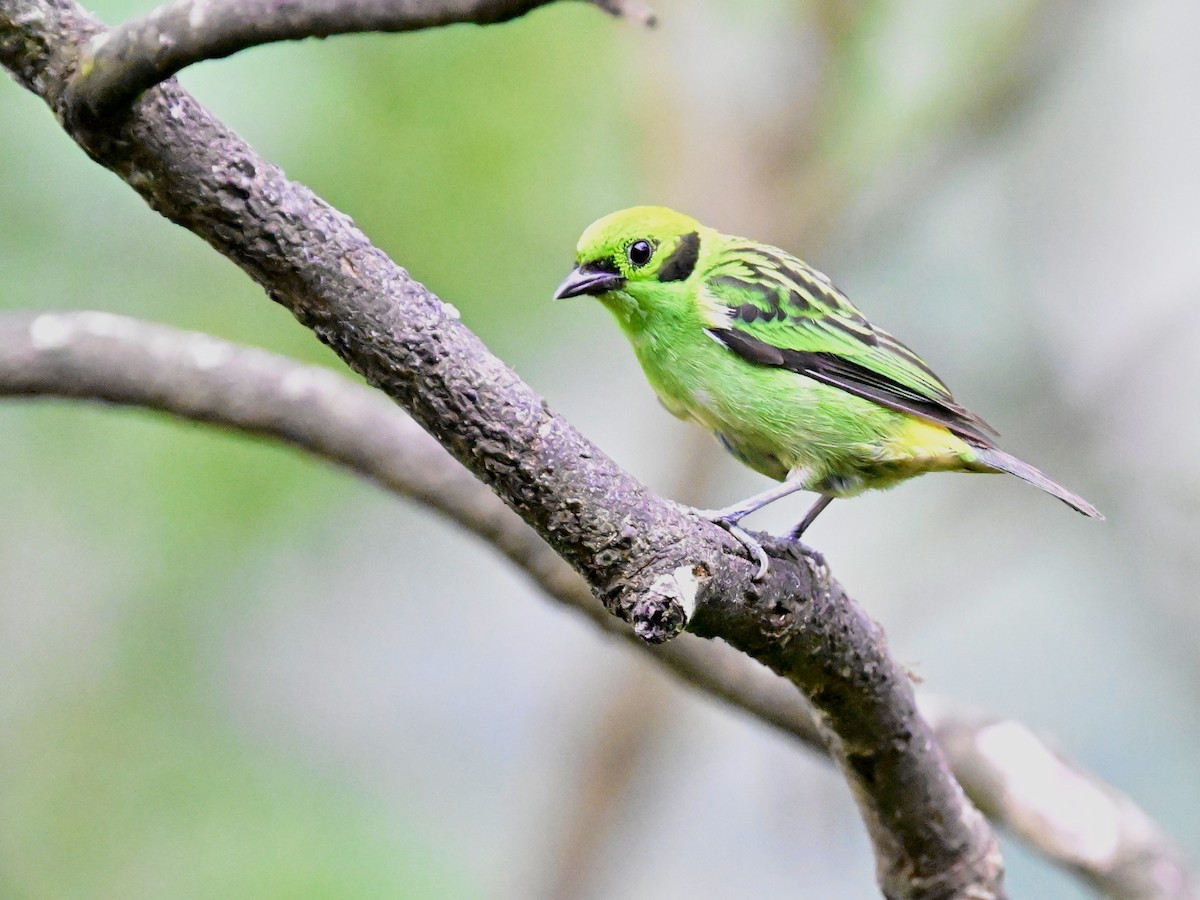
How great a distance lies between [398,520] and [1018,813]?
4266 mm

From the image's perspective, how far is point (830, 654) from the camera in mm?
2412

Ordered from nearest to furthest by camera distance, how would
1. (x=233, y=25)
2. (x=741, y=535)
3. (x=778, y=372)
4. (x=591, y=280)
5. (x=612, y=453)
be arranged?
(x=233, y=25), (x=741, y=535), (x=778, y=372), (x=591, y=280), (x=612, y=453)

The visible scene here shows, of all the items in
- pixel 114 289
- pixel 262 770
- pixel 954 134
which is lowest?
pixel 262 770

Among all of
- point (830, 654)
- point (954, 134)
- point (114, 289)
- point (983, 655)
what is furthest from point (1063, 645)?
point (114, 289)

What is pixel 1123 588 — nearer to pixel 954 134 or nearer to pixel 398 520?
pixel 954 134

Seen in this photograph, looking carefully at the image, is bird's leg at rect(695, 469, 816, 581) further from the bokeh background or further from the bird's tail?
the bokeh background

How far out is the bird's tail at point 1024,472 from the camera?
276cm

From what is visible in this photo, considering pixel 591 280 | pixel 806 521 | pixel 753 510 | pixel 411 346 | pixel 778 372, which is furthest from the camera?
pixel 591 280

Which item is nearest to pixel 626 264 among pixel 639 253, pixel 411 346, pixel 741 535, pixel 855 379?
pixel 639 253

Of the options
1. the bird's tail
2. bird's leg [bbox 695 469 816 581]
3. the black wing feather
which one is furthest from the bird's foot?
the bird's tail

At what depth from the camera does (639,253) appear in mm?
3129

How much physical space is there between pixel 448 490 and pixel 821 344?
117cm

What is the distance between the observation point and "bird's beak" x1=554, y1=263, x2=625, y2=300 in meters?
3.05

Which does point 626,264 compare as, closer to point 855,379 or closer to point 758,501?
point 855,379
